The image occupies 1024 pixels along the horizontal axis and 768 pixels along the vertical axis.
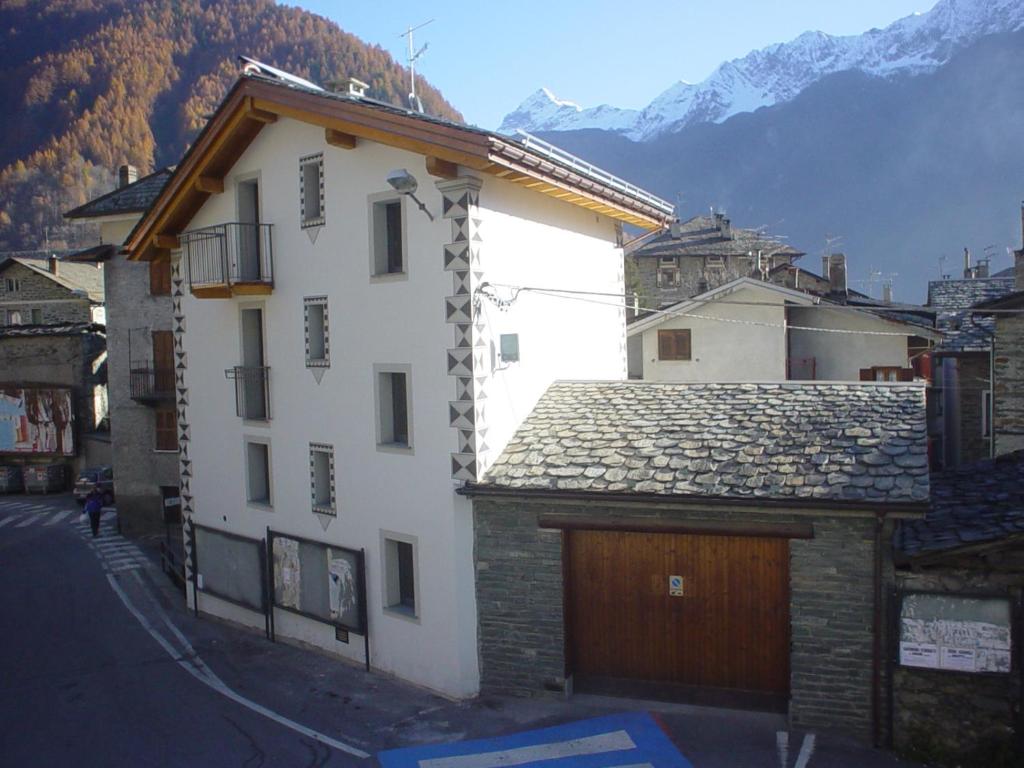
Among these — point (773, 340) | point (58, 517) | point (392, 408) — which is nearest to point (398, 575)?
point (392, 408)

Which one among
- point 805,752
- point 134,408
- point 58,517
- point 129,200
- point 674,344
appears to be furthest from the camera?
point 58,517

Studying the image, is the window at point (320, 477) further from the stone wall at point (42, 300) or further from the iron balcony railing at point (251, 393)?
the stone wall at point (42, 300)

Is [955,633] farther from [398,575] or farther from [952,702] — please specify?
[398,575]

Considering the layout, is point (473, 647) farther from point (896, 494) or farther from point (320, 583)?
point (896, 494)

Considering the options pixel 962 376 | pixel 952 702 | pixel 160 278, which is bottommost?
pixel 952 702

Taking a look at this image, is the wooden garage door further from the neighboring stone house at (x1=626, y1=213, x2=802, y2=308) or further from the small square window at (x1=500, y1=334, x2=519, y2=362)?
the neighboring stone house at (x1=626, y1=213, x2=802, y2=308)

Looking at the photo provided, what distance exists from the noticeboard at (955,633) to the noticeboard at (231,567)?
40.6ft

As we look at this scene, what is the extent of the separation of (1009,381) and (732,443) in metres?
10.3

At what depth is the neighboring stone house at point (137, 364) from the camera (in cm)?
3081

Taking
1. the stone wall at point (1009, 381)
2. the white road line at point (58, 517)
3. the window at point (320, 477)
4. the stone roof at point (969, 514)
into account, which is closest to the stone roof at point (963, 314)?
the stone wall at point (1009, 381)

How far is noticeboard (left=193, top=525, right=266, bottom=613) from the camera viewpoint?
19062mm

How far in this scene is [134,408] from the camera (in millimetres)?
31797

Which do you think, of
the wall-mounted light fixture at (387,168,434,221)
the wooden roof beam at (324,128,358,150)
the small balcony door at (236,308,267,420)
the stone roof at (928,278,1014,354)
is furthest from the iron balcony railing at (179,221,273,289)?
the stone roof at (928,278,1014,354)

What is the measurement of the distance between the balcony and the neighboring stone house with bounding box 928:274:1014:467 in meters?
18.1
